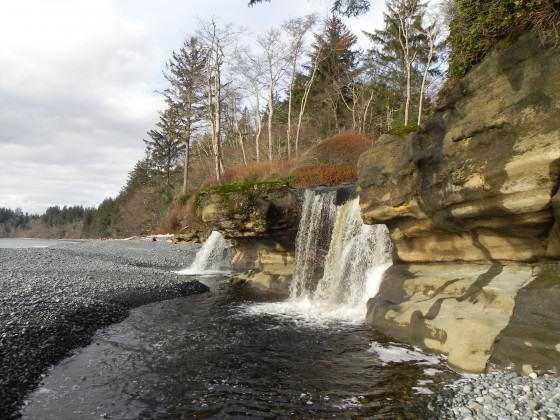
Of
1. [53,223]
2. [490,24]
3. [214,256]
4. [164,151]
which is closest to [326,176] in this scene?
[214,256]

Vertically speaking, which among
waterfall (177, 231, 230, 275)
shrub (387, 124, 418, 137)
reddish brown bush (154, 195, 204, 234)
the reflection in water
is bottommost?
the reflection in water

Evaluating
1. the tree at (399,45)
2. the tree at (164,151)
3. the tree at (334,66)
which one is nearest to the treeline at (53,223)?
the tree at (164,151)

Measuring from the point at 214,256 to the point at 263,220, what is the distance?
7.40 metres

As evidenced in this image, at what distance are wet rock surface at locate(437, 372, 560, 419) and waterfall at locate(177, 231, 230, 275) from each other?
57.6 feet

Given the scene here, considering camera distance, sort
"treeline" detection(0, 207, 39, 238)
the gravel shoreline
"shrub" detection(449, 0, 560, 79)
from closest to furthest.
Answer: the gravel shoreline, "shrub" detection(449, 0, 560, 79), "treeline" detection(0, 207, 39, 238)

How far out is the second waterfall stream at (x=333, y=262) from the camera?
38.0ft

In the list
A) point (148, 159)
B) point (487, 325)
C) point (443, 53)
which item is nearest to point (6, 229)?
point (148, 159)

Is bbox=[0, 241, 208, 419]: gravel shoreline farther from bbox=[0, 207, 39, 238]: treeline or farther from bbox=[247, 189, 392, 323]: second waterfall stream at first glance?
bbox=[0, 207, 39, 238]: treeline

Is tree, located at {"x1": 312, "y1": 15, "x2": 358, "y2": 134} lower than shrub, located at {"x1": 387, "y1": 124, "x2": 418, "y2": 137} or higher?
higher

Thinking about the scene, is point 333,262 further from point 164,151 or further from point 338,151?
point 164,151

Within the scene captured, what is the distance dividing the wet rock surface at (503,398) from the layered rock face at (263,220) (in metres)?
10.2

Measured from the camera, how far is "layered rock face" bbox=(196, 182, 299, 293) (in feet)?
53.5

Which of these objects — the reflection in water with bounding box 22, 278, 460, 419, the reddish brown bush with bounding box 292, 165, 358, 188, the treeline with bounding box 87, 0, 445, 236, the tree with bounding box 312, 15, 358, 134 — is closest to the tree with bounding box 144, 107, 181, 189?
the treeline with bounding box 87, 0, 445, 236

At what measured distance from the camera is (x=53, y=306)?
9781 millimetres
